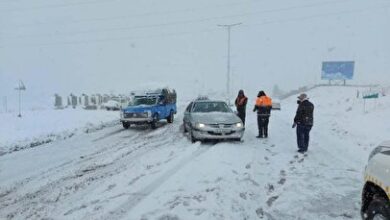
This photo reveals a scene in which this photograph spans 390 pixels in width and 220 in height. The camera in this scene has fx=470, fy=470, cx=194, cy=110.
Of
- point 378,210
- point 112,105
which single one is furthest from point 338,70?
point 378,210

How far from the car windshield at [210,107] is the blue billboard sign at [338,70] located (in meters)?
77.6

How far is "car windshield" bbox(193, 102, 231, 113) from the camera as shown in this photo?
1858cm

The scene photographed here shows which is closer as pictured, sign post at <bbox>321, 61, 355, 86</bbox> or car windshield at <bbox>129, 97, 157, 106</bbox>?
car windshield at <bbox>129, 97, 157, 106</bbox>

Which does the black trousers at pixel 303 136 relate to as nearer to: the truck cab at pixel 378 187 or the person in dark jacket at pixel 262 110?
the person in dark jacket at pixel 262 110

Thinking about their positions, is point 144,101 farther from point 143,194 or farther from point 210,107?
point 143,194

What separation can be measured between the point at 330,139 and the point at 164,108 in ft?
35.9

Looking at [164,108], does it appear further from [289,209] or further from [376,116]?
[289,209]

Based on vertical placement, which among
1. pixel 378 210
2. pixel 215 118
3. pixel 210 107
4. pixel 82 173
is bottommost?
pixel 82 173

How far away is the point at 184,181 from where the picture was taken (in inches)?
368

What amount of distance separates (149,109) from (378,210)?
65.0 ft

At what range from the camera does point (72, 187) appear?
980 cm

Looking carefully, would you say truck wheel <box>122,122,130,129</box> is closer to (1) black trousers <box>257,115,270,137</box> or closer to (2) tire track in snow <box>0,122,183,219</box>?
→ (2) tire track in snow <box>0,122,183,219</box>

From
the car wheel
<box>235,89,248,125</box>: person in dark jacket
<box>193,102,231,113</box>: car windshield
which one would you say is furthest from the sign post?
the car wheel

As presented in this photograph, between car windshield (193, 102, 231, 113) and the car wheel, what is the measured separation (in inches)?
515
